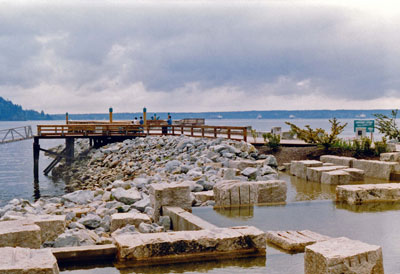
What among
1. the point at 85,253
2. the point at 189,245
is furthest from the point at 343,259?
the point at 85,253

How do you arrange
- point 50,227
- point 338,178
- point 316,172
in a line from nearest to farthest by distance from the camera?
point 50,227
point 338,178
point 316,172

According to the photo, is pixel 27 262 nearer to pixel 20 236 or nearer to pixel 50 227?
pixel 20 236

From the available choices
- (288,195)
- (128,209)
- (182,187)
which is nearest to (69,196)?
(128,209)

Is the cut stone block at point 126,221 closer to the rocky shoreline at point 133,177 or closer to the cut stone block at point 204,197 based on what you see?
the rocky shoreline at point 133,177

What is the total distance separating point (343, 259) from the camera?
15.5 ft

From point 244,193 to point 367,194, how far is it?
3.02 meters

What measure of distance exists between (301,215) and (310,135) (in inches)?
473

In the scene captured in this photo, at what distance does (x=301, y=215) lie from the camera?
29.6ft

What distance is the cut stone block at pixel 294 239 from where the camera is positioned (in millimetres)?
6621

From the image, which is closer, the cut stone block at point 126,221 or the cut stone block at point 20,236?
the cut stone block at point 20,236

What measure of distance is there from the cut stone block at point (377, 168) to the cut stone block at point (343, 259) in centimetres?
1076

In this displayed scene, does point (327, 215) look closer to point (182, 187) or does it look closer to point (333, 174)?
point (182, 187)

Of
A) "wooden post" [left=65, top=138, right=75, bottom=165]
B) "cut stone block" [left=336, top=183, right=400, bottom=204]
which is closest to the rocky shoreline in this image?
"wooden post" [left=65, top=138, right=75, bottom=165]

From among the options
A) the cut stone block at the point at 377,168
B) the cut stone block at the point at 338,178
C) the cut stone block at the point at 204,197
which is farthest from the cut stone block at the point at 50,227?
the cut stone block at the point at 377,168
